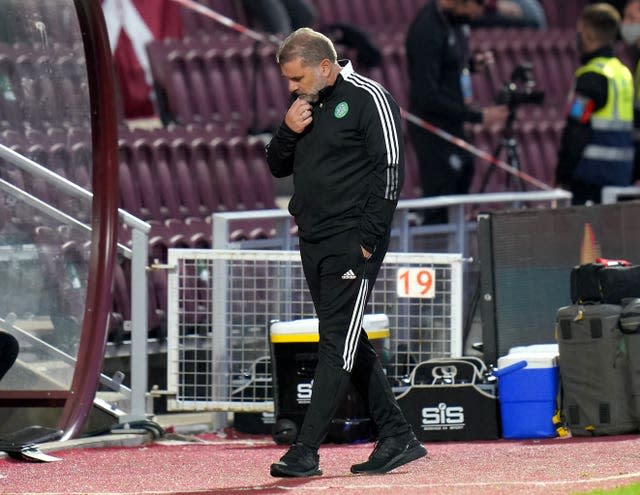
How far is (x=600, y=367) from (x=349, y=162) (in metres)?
2.29

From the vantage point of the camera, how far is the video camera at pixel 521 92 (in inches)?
524

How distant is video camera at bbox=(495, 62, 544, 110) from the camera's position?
1331 cm

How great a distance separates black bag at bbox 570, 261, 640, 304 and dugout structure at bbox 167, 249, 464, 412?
90 centimetres

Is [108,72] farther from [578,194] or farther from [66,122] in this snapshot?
[578,194]

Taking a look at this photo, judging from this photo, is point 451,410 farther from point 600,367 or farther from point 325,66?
point 325,66

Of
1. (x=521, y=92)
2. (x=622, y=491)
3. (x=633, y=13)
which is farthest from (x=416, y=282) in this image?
(x=633, y=13)

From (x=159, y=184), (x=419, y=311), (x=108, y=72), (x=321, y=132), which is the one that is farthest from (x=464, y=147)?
(x=321, y=132)

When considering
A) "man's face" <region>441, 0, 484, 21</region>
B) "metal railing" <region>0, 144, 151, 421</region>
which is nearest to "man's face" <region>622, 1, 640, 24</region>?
A: "man's face" <region>441, 0, 484, 21</region>

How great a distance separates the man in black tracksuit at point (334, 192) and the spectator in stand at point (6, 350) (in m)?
1.53

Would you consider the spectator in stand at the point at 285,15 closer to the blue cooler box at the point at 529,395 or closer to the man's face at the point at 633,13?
the man's face at the point at 633,13

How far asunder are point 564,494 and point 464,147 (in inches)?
263

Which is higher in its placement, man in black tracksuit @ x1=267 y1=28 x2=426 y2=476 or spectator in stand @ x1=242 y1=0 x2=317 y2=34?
spectator in stand @ x1=242 y1=0 x2=317 y2=34

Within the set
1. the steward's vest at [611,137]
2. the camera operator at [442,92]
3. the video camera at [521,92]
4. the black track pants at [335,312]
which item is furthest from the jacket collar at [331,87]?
the video camera at [521,92]

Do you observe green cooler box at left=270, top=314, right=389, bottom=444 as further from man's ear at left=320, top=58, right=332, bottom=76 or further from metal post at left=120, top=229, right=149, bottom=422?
man's ear at left=320, top=58, right=332, bottom=76
